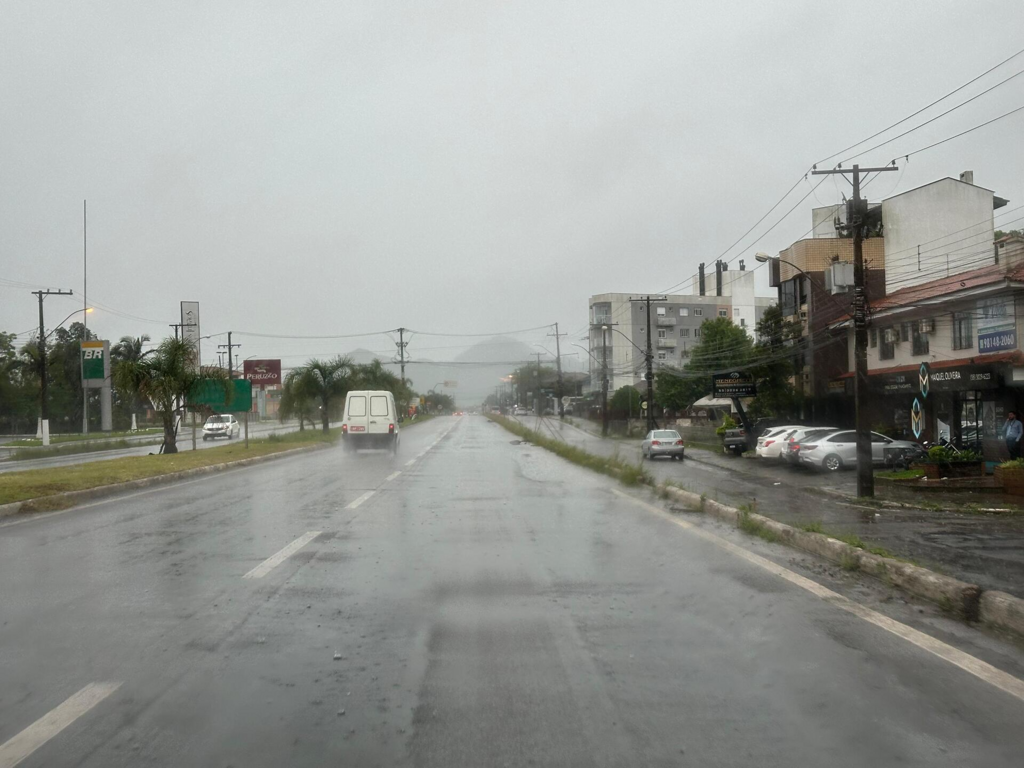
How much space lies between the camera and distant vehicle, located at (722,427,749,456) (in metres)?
39.9

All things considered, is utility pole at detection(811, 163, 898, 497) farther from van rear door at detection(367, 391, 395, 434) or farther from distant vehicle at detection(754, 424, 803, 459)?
van rear door at detection(367, 391, 395, 434)

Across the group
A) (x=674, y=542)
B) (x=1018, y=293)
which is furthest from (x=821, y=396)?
(x=674, y=542)

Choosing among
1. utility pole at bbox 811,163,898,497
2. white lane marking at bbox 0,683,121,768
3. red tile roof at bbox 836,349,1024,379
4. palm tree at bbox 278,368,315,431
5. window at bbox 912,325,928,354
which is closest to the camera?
white lane marking at bbox 0,683,121,768

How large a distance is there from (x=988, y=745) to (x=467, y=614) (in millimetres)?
3805

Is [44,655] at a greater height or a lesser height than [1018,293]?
lesser

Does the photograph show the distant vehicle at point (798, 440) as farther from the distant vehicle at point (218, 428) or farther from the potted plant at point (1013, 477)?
the distant vehicle at point (218, 428)

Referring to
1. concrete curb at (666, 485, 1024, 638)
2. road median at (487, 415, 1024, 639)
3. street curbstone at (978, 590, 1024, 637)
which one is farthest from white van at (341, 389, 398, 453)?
street curbstone at (978, 590, 1024, 637)

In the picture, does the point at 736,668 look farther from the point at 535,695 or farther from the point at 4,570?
the point at 4,570

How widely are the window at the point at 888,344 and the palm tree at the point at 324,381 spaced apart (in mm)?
30414

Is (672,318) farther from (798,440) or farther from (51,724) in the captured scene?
(51,724)

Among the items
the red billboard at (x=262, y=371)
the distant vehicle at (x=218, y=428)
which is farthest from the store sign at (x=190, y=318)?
the red billboard at (x=262, y=371)

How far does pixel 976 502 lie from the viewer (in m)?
18.5

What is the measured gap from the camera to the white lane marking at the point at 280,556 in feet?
28.3

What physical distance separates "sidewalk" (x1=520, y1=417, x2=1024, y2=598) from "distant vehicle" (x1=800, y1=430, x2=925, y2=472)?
899 mm
